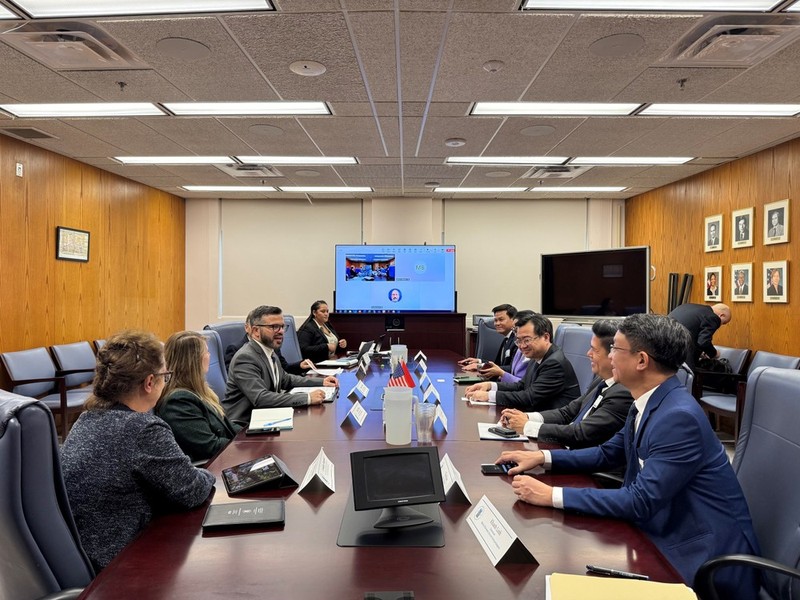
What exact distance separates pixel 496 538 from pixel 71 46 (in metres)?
3.50

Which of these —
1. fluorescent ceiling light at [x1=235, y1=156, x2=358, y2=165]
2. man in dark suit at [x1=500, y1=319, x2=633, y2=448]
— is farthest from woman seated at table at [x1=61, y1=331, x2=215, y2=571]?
fluorescent ceiling light at [x1=235, y1=156, x2=358, y2=165]

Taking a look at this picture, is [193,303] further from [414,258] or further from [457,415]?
[457,415]

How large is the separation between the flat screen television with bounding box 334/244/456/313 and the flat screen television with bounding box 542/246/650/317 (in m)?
1.37

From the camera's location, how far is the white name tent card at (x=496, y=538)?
3.75ft

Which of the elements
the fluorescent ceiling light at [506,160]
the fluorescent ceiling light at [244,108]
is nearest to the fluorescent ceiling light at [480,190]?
the fluorescent ceiling light at [506,160]

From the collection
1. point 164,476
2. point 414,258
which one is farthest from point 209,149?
point 164,476

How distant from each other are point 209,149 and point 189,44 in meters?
2.38

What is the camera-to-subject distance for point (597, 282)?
662 centimetres

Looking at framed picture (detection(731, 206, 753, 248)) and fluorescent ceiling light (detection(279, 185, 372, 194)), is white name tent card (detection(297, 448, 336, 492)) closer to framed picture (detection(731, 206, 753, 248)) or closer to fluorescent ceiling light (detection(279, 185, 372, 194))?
framed picture (detection(731, 206, 753, 248))

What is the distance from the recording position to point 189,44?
309cm

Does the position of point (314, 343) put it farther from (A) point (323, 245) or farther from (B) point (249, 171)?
(A) point (323, 245)

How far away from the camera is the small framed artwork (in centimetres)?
551

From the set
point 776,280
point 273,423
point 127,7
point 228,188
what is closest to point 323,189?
point 228,188

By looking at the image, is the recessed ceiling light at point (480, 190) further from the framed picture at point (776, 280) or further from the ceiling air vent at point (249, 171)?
the framed picture at point (776, 280)
